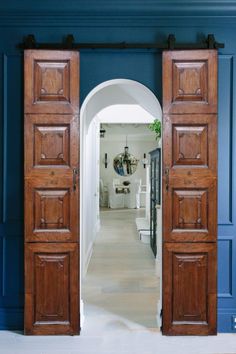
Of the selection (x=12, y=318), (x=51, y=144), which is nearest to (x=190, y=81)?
(x=51, y=144)

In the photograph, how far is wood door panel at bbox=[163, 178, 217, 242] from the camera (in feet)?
11.3

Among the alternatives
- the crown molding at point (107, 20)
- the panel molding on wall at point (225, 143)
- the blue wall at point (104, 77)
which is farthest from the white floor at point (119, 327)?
the crown molding at point (107, 20)

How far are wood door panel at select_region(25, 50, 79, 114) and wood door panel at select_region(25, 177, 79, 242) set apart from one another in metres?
0.67

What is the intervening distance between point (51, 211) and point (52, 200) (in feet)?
0.33

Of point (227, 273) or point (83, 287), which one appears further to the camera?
point (83, 287)

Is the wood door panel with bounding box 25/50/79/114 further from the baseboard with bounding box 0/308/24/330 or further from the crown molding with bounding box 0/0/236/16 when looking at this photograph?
the baseboard with bounding box 0/308/24/330

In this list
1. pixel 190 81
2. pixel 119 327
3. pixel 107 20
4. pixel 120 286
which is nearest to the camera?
pixel 190 81

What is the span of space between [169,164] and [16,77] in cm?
166

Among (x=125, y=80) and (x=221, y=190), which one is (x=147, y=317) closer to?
(x=221, y=190)

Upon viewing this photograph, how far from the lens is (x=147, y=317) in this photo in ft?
12.9

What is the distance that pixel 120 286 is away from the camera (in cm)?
509

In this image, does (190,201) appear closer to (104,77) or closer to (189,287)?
(189,287)

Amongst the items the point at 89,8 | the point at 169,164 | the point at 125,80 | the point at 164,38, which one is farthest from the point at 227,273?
the point at 89,8

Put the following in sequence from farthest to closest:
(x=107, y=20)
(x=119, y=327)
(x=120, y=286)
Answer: (x=120, y=286) → (x=119, y=327) → (x=107, y=20)
